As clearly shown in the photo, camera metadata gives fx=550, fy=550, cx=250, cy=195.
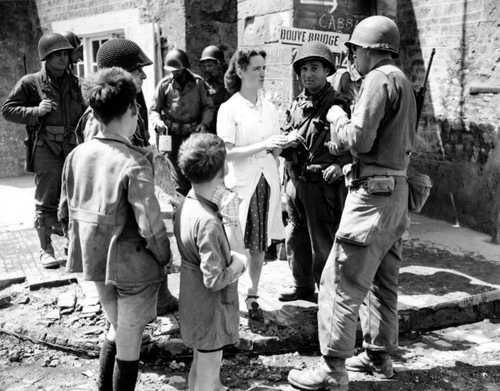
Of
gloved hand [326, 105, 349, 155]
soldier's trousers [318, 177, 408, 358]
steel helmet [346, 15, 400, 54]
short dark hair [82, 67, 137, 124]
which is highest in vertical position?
steel helmet [346, 15, 400, 54]

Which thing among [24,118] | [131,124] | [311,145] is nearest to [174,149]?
[24,118]

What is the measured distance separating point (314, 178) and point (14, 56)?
27.6 feet

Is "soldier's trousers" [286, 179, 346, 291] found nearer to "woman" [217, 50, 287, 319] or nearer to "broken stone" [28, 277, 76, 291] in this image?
"woman" [217, 50, 287, 319]

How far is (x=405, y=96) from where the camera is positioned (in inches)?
123

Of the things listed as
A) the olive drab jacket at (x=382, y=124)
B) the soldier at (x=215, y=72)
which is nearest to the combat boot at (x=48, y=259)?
the soldier at (x=215, y=72)

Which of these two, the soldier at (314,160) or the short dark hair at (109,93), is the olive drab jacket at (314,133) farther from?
the short dark hair at (109,93)

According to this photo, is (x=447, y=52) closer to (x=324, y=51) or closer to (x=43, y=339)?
(x=324, y=51)

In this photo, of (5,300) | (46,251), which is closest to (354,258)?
(5,300)

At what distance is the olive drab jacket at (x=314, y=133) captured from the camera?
149 inches

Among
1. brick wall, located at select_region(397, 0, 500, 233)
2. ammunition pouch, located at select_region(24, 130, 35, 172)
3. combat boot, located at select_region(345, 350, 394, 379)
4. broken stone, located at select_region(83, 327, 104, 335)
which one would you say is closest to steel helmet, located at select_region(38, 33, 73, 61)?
ammunition pouch, located at select_region(24, 130, 35, 172)

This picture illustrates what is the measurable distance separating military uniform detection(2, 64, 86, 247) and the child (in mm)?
2591

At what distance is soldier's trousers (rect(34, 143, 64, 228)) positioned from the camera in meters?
5.07

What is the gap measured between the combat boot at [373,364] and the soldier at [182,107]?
3.23 meters

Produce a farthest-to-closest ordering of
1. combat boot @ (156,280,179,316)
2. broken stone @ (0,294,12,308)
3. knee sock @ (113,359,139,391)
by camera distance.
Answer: broken stone @ (0,294,12,308) < combat boot @ (156,280,179,316) < knee sock @ (113,359,139,391)
